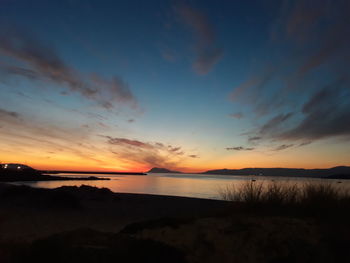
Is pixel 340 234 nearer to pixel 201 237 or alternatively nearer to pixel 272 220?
pixel 272 220

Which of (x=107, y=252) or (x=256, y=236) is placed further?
(x=256, y=236)

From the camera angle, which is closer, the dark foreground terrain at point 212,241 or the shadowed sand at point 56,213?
the dark foreground terrain at point 212,241

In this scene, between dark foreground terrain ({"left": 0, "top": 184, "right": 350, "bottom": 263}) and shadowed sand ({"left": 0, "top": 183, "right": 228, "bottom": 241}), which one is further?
shadowed sand ({"left": 0, "top": 183, "right": 228, "bottom": 241})

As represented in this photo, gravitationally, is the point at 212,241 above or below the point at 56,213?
above

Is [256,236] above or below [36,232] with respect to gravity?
above

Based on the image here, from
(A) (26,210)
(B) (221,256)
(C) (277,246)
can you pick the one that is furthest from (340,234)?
(A) (26,210)

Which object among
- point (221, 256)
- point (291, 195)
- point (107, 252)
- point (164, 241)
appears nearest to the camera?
point (107, 252)

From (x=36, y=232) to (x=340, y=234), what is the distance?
7423 mm

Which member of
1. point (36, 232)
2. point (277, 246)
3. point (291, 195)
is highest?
point (291, 195)

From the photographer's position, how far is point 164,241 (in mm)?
3549

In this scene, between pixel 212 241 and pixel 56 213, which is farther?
pixel 56 213

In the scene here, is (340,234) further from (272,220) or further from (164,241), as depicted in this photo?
(164,241)

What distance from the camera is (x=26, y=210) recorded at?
1034 cm

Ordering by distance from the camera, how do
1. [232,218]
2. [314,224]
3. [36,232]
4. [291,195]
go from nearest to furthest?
[314,224] < [232,218] < [291,195] < [36,232]
